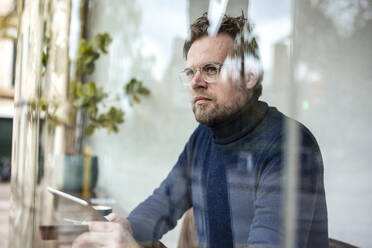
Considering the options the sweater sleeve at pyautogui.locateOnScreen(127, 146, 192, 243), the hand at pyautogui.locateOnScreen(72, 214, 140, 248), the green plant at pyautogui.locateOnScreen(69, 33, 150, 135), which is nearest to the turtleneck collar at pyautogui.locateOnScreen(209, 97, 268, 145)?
the sweater sleeve at pyautogui.locateOnScreen(127, 146, 192, 243)

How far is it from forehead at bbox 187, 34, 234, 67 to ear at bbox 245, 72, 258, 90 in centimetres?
4

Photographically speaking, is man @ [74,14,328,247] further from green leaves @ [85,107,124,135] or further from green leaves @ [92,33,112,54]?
green leaves @ [92,33,112,54]

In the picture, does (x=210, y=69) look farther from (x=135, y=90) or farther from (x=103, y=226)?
(x=135, y=90)

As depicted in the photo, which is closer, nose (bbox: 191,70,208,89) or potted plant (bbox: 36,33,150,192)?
nose (bbox: 191,70,208,89)

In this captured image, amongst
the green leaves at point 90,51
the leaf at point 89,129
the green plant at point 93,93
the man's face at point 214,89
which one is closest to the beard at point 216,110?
the man's face at point 214,89

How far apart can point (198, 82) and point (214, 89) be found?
0.04 m

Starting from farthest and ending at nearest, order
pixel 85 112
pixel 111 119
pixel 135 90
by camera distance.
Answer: pixel 85 112 → pixel 111 119 → pixel 135 90

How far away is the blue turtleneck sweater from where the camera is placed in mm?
469

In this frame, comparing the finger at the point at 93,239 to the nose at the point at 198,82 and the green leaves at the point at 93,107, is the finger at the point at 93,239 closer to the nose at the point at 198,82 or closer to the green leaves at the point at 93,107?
the nose at the point at 198,82

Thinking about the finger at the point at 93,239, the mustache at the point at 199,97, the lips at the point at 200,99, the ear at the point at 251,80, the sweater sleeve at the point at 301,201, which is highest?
the ear at the point at 251,80

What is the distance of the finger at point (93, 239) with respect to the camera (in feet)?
1.93

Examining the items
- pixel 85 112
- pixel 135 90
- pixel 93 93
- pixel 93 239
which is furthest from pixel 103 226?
pixel 85 112

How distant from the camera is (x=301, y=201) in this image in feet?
1.52

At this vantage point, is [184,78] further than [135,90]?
No
